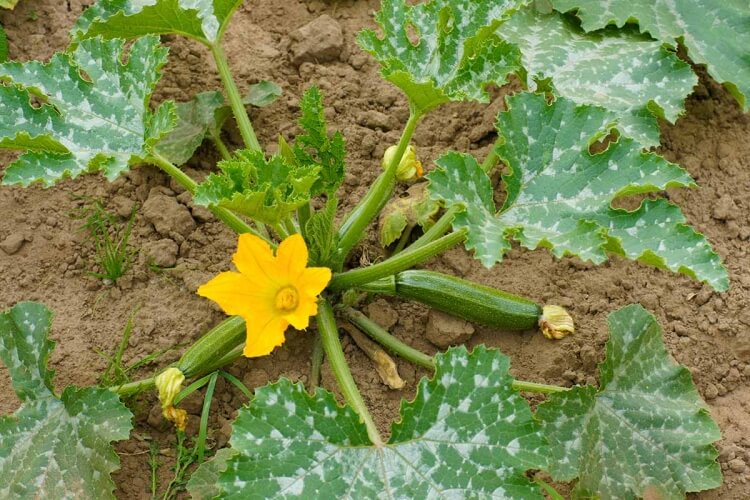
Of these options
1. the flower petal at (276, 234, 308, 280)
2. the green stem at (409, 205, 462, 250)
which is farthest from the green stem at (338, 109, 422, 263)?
the flower petal at (276, 234, 308, 280)

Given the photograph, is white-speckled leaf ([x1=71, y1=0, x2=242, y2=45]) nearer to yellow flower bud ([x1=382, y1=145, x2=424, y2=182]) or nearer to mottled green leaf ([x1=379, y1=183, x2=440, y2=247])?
yellow flower bud ([x1=382, y1=145, x2=424, y2=182])

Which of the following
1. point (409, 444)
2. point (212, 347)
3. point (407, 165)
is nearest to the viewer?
point (409, 444)

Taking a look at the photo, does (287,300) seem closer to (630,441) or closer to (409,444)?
(409,444)

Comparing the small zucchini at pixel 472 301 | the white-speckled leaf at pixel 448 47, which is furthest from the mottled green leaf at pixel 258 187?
the small zucchini at pixel 472 301

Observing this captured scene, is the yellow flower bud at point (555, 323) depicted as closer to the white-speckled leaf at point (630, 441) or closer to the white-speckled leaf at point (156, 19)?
the white-speckled leaf at point (630, 441)

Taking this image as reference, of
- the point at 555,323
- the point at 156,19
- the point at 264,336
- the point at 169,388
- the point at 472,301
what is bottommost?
the point at 555,323

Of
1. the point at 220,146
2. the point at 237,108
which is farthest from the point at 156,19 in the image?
the point at 220,146
